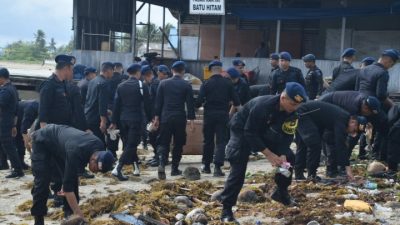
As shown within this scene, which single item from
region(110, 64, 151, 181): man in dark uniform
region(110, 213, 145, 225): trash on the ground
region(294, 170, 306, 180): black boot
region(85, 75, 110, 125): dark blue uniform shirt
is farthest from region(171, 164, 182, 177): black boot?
region(110, 213, 145, 225): trash on the ground

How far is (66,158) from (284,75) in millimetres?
5481

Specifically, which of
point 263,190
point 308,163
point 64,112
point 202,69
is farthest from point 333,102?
point 202,69

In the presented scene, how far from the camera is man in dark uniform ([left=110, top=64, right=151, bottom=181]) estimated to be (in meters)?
9.35

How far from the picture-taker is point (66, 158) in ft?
20.0

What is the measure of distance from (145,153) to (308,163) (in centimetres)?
494

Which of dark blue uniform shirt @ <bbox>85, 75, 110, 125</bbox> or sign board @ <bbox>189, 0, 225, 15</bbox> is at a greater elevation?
sign board @ <bbox>189, 0, 225, 15</bbox>

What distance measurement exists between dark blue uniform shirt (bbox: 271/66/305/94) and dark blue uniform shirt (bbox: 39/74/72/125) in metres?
4.12

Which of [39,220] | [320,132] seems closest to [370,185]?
[320,132]

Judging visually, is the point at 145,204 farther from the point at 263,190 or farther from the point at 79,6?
the point at 79,6

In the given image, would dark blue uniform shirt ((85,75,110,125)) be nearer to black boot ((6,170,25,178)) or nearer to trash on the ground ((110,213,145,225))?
black boot ((6,170,25,178))

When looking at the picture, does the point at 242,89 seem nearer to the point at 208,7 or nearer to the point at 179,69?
the point at 179,69

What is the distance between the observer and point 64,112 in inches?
316

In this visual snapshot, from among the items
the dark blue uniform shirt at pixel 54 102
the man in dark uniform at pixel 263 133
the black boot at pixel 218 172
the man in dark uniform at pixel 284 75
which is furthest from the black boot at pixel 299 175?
the dark blue uniform shirt at pixel 54 102

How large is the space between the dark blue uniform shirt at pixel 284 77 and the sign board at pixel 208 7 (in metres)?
8.03
